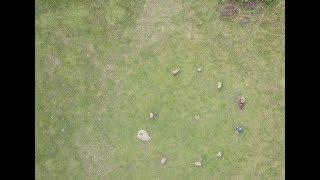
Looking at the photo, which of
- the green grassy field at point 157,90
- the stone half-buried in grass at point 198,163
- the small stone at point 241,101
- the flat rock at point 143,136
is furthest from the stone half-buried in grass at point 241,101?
the flat rock at point 143,136

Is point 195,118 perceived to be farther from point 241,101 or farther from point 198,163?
point 241,101

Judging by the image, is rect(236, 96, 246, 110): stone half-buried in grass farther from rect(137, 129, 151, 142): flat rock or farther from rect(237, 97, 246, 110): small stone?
rect(137, 129, 151, 142): flat rock

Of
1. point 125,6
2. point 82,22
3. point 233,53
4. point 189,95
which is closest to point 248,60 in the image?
point 233,53

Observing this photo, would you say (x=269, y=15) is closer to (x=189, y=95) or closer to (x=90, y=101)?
(x=189, y=95)

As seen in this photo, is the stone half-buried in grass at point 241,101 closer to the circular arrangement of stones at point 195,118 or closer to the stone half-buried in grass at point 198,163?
the circular arrangement of stones at point 195,118

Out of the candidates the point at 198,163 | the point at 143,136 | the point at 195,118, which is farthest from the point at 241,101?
the point at 143,136
